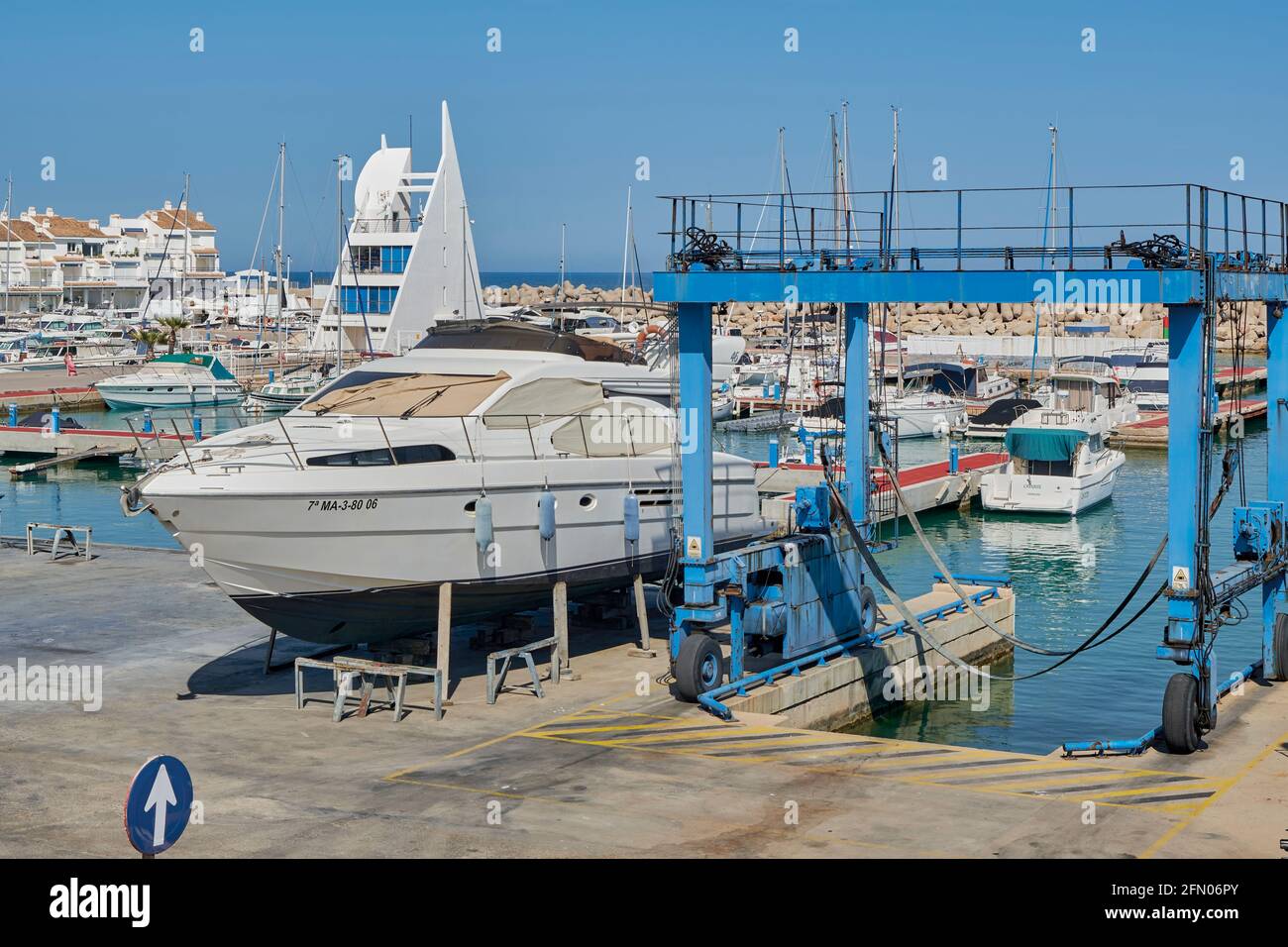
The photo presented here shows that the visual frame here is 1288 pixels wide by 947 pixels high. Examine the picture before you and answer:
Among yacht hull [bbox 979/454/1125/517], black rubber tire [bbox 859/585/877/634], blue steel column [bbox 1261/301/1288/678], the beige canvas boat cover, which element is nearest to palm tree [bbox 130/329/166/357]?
yacht hull [bbox 979/454/1125/517]

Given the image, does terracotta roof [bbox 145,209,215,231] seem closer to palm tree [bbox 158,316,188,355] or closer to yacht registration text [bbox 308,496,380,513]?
palm tree [bbox 158,316,188,355]

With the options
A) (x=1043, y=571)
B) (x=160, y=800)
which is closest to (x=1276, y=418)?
(x=160, y=800)

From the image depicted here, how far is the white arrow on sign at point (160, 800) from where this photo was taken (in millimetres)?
8312

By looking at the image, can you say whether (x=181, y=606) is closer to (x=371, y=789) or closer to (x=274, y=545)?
(x=274, y=545)

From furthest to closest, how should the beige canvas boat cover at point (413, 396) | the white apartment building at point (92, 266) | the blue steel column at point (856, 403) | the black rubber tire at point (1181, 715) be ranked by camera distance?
the white apartment building at point (92, 266), the beige canvas boat cover at point (413, 396), the blue steel column at point (856, 403), the black rubber tire at point (1181, 715)

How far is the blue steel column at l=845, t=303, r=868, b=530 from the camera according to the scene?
1908 centimetres

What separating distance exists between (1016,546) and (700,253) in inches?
867

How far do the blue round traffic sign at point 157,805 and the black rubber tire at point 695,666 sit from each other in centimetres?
864

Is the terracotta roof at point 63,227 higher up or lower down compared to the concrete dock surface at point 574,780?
higher up

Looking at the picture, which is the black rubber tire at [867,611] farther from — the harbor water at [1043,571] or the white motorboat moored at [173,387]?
the white motorboat moored at [173,387]

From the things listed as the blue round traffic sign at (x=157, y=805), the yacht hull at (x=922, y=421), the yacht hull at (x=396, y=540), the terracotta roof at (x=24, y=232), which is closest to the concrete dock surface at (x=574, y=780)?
the yacht hull at (x=396, y=540)

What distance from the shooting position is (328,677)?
18.5 m

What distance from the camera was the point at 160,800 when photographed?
27.4 ft

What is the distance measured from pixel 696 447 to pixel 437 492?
2.92 meters
